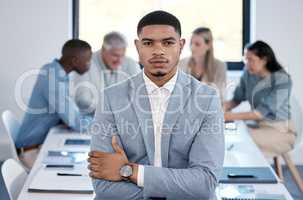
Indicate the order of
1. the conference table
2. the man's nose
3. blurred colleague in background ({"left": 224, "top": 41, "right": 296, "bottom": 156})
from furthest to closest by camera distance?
1. blurred colleague in background ({"left": 224, "top": 41, "right": 296, "bottom": 156})
2. the conference table
3. the man's nose

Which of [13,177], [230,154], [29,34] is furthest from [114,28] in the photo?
[13,177]

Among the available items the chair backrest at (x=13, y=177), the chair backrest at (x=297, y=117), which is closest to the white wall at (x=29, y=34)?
the chair backrest at (x=297, y=117)

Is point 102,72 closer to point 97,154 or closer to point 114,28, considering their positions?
point 114,28

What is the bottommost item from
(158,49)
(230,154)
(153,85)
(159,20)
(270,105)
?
(230,154)

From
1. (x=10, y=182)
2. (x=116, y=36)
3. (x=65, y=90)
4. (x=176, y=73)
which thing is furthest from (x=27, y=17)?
(x=176, y=73)

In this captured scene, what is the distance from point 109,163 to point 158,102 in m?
0.29

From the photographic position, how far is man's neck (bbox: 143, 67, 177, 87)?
6.52ft

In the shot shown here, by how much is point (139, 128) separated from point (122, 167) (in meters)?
0.16

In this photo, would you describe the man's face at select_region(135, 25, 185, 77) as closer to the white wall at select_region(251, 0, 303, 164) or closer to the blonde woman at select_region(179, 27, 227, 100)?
the blonde woman at select_region(179, 27, 227, 100)

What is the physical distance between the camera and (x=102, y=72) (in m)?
4.62

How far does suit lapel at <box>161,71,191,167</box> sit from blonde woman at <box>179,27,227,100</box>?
2522 millimetres

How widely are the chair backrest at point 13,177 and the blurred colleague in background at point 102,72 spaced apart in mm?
1898

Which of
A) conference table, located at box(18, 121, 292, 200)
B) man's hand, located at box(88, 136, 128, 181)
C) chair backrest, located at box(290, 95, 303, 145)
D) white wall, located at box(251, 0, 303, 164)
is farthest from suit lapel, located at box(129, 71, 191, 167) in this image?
white wall, located at box(251, 0, 303, 164)

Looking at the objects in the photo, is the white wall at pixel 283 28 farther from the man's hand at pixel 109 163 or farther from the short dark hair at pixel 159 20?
the man's hand at pixel 109 163
